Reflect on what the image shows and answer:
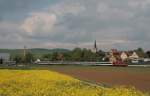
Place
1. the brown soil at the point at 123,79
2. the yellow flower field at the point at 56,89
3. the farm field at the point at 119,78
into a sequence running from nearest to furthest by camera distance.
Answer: the yellow flower field at the point at 56,89, the brown soil at the point at 123,79, the farm field at the point at 119,78

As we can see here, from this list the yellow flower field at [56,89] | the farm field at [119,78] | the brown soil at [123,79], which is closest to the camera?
the yellow flower field at [56,89]

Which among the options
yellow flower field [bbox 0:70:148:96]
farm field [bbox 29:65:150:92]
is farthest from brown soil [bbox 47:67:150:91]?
yellow flower field [bbox 0:70:148:96]

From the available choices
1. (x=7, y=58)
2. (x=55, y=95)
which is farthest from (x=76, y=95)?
(x=7, y=58)

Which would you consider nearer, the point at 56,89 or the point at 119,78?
the point at 56,89

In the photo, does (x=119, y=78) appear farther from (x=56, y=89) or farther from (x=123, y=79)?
(x=56, y=89)

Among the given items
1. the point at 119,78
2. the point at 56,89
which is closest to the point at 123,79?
the point at 119,78

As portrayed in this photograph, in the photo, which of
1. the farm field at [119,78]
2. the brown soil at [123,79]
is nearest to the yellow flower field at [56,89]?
the brown soil at [123,79]

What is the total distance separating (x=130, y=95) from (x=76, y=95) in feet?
11.4

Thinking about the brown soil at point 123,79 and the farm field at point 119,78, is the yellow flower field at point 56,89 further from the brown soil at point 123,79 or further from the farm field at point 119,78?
the farm field at point 119,78

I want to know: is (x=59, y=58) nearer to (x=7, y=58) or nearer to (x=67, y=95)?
(x=7, y=58)

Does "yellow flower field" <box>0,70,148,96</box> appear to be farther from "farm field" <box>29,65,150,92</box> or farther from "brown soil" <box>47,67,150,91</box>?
"farm field" <box>29,65,150,92</box>

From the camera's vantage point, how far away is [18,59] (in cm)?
19612

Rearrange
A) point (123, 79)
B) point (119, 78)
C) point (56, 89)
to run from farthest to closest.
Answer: point (119, 78)
point (123, 79)
point (56, 89)

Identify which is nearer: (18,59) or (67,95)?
(67,95)
